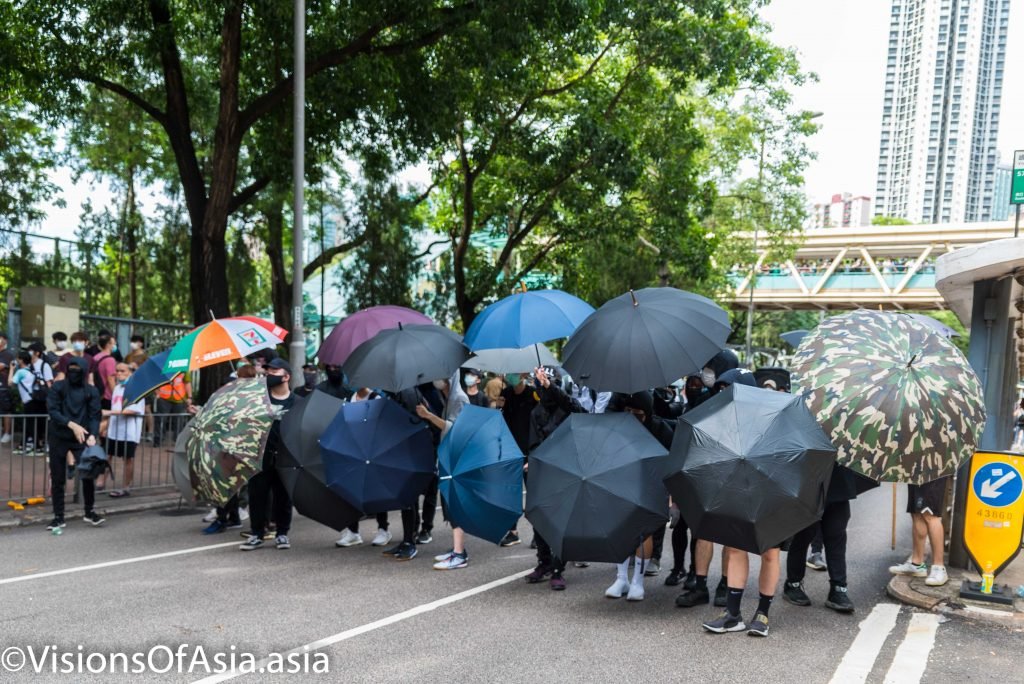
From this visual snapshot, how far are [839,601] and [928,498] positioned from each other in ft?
4.91

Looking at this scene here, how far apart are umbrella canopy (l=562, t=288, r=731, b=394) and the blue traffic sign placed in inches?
101

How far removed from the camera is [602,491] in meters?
6.11

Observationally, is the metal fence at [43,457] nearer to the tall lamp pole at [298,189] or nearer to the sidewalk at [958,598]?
the tall lamp pole at [298,189]

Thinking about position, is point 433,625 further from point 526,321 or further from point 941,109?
point 941,109

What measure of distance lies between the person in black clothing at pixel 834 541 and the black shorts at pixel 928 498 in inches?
47.3

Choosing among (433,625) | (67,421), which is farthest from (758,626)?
(67,421)

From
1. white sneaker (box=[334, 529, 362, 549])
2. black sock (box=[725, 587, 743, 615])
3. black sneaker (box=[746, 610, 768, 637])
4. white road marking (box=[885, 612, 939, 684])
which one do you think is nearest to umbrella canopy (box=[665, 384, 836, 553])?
black sock (box=[725, 587, 743, 615])

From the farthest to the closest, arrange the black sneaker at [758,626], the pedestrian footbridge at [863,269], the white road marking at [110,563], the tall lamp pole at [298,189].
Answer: the pedestrian footbridge at [863,269] → the tall lamp pole at [298,189] → the white road marking at [110,563] → the black sneaker at [758,626]

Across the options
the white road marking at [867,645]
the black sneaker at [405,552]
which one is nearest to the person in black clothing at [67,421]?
the black sneaker at [405,552]

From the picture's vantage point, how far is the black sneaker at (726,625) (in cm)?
599

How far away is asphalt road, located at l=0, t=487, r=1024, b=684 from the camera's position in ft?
17.3

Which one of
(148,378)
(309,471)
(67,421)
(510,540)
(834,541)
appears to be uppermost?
(148,378)

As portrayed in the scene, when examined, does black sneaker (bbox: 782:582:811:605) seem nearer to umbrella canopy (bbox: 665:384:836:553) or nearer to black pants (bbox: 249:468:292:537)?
umbrella canopy (bbox: 665:384:836:553)

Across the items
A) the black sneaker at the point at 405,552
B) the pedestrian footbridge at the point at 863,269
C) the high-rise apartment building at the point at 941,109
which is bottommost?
the black sneaker at the point at 405,552
